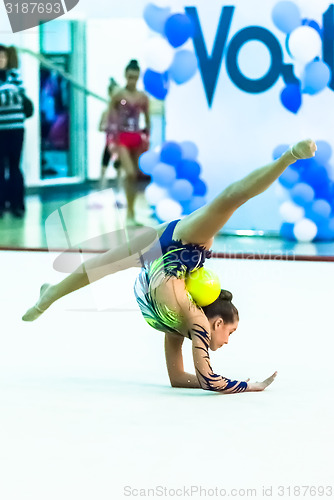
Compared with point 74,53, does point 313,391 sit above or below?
below

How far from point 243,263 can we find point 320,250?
834 millimetres

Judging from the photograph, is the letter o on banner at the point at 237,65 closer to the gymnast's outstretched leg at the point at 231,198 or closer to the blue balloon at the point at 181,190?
the blue balloon at the point at 181,190

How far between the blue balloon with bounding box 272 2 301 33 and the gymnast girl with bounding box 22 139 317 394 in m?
3.47

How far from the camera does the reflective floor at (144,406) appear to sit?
2.05 m

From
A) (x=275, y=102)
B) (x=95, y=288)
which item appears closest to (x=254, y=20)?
(x=275, y=102)

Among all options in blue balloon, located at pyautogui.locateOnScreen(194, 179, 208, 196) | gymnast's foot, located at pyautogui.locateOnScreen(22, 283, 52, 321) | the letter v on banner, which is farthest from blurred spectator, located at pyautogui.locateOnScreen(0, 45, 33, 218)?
gymnast's foot, located at pyautogui.locateOnScreen(22, 283, 52, 321)

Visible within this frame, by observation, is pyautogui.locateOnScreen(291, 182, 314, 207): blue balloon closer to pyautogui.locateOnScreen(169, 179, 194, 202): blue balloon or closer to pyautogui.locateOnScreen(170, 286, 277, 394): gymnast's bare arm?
pyautogui.locateOnScreen(169, 179, 194, 202): blue balloon

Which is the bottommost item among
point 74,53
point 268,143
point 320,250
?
point 320,250

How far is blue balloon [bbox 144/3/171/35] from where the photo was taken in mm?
6141


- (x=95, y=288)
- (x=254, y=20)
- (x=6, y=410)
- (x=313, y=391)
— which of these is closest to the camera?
(x=6, y=410)

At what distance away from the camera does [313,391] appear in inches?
112

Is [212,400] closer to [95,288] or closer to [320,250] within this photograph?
[95,288]

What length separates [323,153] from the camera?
6.21m

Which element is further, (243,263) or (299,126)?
(299,126)
